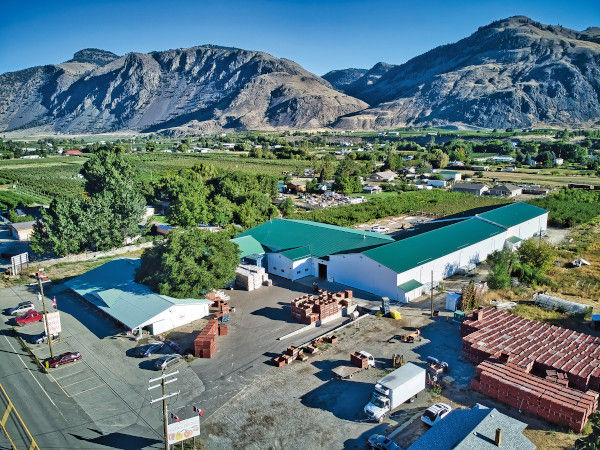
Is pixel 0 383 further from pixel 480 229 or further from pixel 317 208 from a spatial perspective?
pixel 317 208

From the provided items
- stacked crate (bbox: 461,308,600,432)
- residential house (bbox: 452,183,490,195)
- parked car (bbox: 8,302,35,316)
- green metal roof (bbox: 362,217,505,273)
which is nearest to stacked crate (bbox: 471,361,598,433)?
stacked crate (bbox: 461,308,600,432)

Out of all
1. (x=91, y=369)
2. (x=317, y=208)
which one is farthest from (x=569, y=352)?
(x=317, y=208)

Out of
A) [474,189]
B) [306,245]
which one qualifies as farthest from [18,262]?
[474,189]

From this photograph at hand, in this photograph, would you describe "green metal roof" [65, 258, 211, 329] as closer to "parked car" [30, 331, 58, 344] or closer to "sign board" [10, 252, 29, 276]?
"parked car" [30, 331, 58, 344]

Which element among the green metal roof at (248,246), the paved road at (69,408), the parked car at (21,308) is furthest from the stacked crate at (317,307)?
the parked car at (21,308)

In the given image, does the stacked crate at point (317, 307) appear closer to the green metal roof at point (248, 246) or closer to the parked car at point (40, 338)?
the green metal roof at point (248, 246)

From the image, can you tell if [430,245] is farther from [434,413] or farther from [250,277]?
[434,413]
